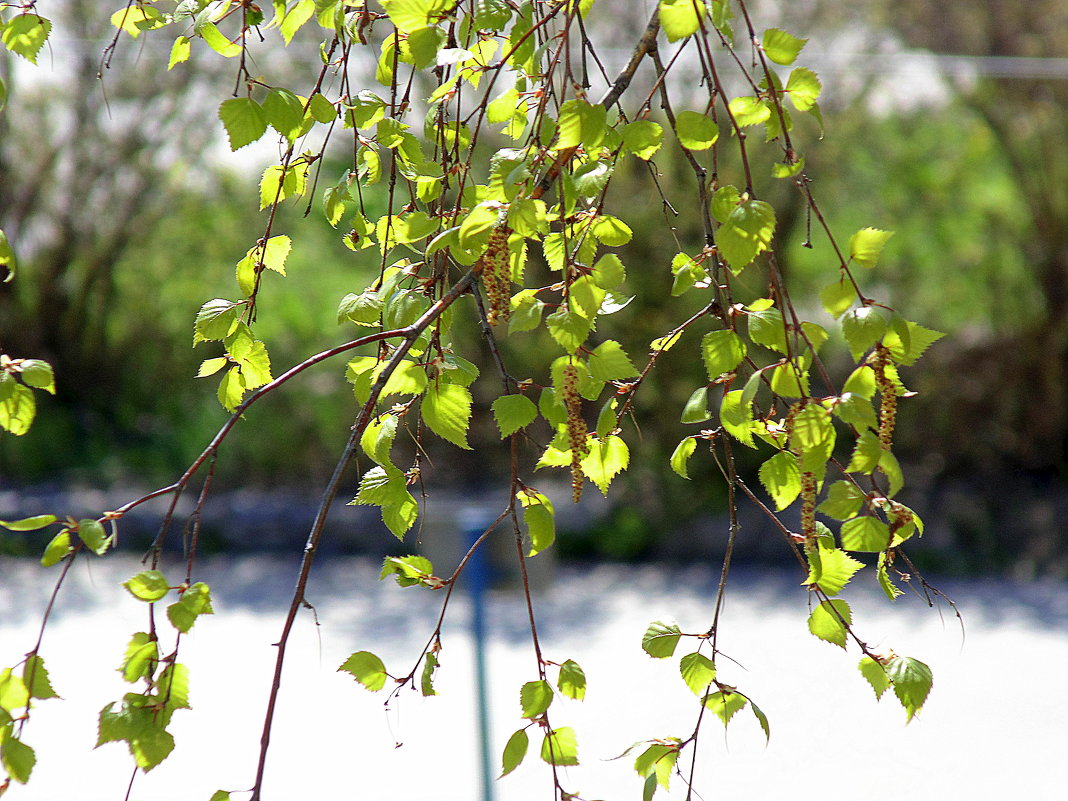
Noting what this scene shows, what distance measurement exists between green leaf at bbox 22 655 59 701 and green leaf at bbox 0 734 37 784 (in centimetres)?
4

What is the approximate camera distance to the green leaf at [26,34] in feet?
3.39

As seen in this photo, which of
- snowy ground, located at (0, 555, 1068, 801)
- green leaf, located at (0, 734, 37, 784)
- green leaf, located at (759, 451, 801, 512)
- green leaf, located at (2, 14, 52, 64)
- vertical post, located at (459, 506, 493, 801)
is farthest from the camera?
snowy ground, located at (0, 555, 1068, 801)

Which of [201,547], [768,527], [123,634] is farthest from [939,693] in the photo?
[201,547]

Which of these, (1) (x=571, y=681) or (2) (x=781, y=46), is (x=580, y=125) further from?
(1) (x=571, y=681)

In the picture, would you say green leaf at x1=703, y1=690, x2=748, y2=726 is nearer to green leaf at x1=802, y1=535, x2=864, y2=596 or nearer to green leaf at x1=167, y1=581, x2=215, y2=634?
green leaf at x1=802, y1=535, x2=864, y2=596

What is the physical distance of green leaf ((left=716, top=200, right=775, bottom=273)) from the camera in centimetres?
84

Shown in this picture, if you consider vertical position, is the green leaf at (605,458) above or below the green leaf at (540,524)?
above

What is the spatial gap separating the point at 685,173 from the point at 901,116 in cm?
120

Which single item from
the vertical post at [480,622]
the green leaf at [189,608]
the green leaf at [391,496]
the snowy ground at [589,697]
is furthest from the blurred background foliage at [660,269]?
the green leaf at [189,608]

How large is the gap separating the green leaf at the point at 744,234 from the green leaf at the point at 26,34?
0.65m

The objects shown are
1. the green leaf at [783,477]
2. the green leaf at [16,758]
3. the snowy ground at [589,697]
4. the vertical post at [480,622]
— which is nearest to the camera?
the green leaf at [16,758]

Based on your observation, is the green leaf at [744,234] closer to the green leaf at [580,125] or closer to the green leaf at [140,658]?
the green leaf at [580,125]

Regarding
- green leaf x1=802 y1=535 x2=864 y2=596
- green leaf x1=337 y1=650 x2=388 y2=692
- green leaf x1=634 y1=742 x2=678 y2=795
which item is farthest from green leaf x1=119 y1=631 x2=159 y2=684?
green leaf x1=802 y1=535 x2=864 y2=596

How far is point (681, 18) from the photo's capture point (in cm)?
82
